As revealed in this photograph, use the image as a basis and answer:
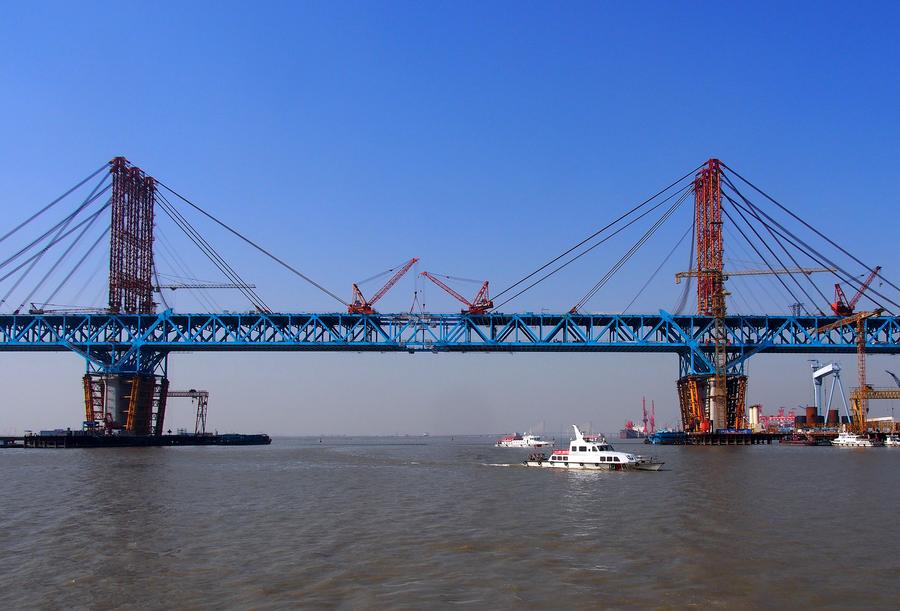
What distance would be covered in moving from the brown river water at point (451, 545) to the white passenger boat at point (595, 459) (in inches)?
506

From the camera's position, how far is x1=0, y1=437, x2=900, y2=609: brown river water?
22.4 m

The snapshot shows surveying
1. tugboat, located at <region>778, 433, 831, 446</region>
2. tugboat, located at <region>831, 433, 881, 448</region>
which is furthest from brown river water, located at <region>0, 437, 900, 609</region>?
tugboat, located at <region>778, 433, 831, 446</region>

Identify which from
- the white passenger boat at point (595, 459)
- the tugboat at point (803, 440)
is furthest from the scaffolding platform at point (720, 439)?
the white passenger boat at point (595, 459)

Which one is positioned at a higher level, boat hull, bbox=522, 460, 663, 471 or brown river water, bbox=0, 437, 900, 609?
brown river water, bbox=0, 437, 900, 609

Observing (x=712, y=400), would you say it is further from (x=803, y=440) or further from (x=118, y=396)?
(x=118, y=396)

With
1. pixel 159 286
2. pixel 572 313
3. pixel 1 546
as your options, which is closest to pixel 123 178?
pixel 159 286

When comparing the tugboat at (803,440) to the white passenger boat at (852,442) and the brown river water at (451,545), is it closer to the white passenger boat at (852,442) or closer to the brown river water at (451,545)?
the white passenger boat at (852,442)

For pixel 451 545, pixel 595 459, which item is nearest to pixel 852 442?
pixel 595 459

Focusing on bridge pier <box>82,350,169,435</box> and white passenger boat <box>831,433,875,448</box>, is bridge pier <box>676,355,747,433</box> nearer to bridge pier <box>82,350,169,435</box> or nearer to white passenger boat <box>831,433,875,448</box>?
white passenger boat <box>831,433,875,448</box>

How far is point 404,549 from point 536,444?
15028 cm

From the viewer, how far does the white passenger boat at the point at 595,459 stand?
68.0 m

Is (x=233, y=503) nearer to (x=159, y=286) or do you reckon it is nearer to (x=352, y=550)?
(x=352, y=550)

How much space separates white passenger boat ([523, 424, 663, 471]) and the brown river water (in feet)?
42.2

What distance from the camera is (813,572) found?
82.0 feet
